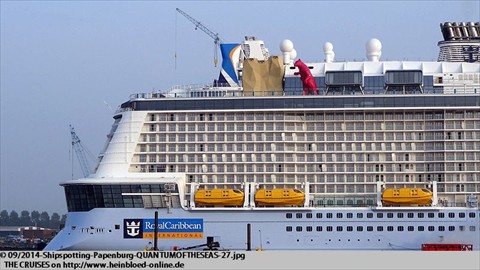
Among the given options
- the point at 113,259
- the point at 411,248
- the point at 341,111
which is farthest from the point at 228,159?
the point at 113,259

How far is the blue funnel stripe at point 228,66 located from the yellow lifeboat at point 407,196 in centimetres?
1289

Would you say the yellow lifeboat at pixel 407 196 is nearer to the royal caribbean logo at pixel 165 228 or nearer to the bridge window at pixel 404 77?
the bridge window at pixel 404 77

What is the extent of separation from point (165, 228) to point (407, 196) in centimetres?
1385

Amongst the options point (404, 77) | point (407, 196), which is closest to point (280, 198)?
point (407, 196)

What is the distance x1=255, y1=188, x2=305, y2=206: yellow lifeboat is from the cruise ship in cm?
8

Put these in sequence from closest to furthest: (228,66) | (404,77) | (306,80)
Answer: (404,77), (306,80), (228,66)

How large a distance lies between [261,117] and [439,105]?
10449 millimetres

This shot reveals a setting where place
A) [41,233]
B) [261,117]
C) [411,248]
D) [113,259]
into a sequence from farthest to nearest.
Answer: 1. [41,233]
2. [261,117]
3. [411,248]
4. [113,259]

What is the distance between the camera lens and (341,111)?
222 feet

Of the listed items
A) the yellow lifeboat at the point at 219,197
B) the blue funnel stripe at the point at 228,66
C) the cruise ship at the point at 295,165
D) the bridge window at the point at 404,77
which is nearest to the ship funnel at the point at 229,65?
the blue funnel stripe at the point at 228,66

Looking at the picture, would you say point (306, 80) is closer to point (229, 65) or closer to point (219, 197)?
point (229, 65)

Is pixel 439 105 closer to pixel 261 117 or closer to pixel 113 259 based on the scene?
pixel 261 117

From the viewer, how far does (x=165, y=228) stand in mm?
65625

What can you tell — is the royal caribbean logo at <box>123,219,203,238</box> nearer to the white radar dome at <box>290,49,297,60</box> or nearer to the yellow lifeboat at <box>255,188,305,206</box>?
the yellow lifeboat at <box>255,188,305,206</box>
